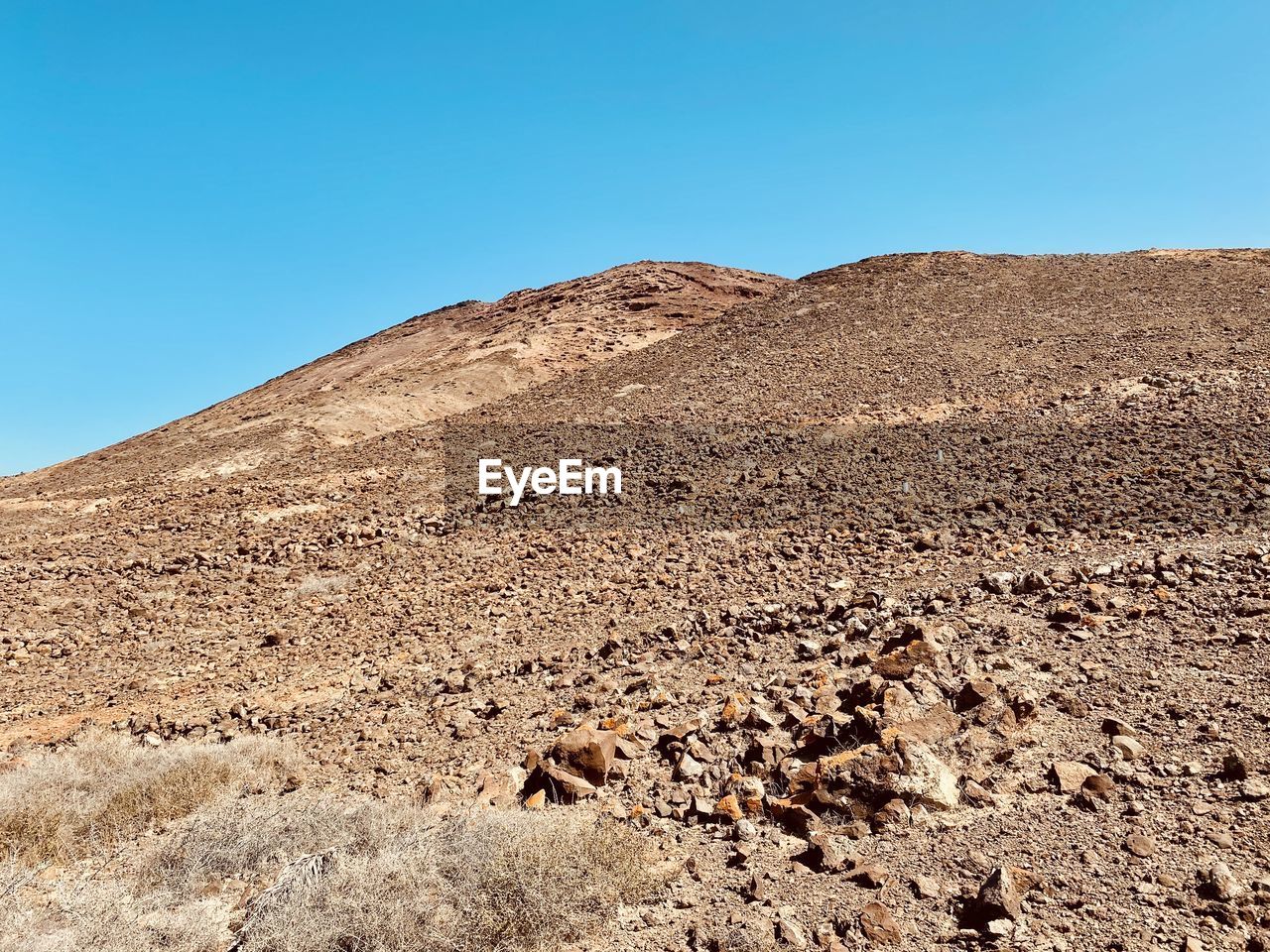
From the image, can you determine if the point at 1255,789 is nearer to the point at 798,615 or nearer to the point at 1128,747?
the point at 1128,747

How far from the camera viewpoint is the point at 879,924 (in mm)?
2969

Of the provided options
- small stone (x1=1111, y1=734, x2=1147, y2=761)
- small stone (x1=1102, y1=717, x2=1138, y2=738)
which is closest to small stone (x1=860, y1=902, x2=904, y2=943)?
small stone (x1=1111, y1=734, x2=1147, y2=761)

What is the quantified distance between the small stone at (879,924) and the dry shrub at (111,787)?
11.5 feet

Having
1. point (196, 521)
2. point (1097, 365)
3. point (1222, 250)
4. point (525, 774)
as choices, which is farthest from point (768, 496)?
point (1222, 250)

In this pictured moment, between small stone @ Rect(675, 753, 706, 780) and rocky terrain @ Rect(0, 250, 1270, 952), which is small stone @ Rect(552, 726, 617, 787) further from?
small stone @ Rect(675, 753, 706, 780)

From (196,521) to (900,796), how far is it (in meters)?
9.98

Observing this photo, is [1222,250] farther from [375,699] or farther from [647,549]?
[375,699]

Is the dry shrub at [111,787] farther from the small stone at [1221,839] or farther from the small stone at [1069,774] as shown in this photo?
the small stone at [1221,839]

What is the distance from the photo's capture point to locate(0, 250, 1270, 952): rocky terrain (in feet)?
10.9

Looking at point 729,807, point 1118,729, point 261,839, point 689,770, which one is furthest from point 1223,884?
point 261,839

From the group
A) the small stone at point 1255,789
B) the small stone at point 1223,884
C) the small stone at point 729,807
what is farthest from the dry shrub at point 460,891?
the small stone at point 1255,789

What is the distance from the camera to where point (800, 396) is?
12.8 meters

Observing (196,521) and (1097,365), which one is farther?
(1097,365)

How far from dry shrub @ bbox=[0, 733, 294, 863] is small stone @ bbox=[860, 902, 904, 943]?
3497 mm
